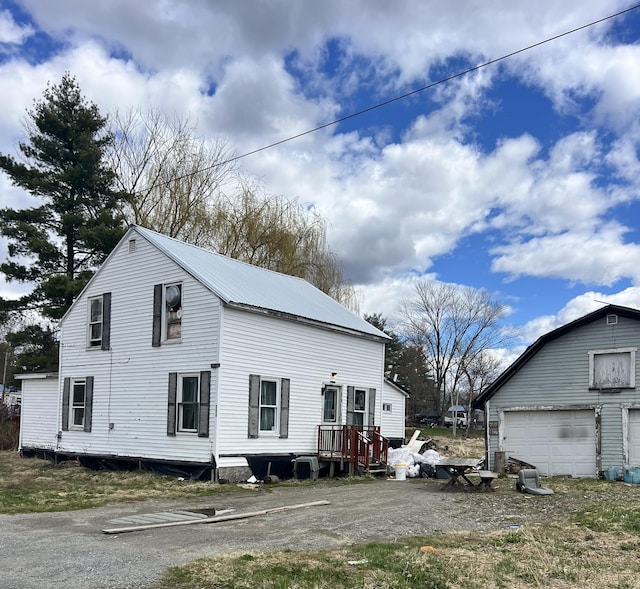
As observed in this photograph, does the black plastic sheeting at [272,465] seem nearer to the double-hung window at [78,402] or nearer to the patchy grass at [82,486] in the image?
the patchy grass at [82,486]

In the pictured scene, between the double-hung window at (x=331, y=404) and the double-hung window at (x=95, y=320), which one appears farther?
the double-hung window at (x=331, y=404)

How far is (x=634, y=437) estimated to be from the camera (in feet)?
61.7

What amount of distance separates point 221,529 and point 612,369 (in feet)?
44.9

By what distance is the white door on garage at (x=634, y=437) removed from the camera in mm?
18703

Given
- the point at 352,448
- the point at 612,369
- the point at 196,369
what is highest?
the point at 612,369

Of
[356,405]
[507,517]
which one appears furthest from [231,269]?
[507,517]

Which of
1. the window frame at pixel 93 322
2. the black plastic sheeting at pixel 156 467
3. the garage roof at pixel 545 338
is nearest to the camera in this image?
the black plastic sheeting at pixel 156 467

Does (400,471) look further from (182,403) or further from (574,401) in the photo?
(182,403)

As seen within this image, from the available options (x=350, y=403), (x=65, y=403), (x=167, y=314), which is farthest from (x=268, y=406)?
(x=65, y=403)

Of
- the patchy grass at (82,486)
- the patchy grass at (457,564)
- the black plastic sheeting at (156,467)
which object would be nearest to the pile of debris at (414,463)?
the patchy grass at (82,486)

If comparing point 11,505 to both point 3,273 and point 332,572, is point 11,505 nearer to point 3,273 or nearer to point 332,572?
point 332,572

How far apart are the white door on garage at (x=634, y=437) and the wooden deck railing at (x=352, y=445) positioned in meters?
6.67

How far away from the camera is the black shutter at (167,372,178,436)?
682 inches

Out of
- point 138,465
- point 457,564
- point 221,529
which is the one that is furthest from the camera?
point 138,465
